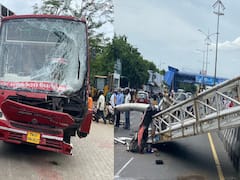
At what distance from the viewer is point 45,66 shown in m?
7.96

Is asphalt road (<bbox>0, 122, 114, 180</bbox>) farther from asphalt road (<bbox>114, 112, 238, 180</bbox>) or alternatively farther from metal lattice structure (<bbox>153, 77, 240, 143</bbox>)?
metal lattice structure (<bbox>153, 77, 240, 143</bbox>)

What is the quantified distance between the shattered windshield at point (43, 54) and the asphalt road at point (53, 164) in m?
1.51

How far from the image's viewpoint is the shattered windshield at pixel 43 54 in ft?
25.7

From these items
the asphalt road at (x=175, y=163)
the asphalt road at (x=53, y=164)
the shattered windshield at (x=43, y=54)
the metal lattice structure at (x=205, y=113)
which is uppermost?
the shattered windshield at (x=43, y=54)

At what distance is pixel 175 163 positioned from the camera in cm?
1005

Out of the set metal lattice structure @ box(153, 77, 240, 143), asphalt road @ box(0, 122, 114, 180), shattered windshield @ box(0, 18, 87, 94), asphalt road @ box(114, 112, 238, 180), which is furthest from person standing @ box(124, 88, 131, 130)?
shattered windshield @ box(0, 18, 87, 94)

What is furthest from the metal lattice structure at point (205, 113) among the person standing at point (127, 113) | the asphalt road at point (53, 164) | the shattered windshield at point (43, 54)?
the person standing at point (127, 113)

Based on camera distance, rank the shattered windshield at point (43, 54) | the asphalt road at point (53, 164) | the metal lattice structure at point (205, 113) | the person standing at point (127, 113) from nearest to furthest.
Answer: the asphalt road at point (53, 164)
the metal lattice structure at point (205, 113)
the shattered windshield at point (43, 54)
the person standing at point (127, 113)

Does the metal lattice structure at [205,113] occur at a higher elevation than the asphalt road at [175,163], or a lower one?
higher

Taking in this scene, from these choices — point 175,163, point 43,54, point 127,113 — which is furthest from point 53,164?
point 127,113

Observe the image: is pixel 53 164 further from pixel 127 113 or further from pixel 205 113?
pixel 127 113

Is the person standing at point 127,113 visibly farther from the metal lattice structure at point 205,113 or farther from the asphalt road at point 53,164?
the asphalt road at point 53,164

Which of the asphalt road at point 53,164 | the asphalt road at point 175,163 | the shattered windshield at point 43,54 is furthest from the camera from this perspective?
the asphalt road at point 175,163

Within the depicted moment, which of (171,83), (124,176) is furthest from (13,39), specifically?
(171,83)
